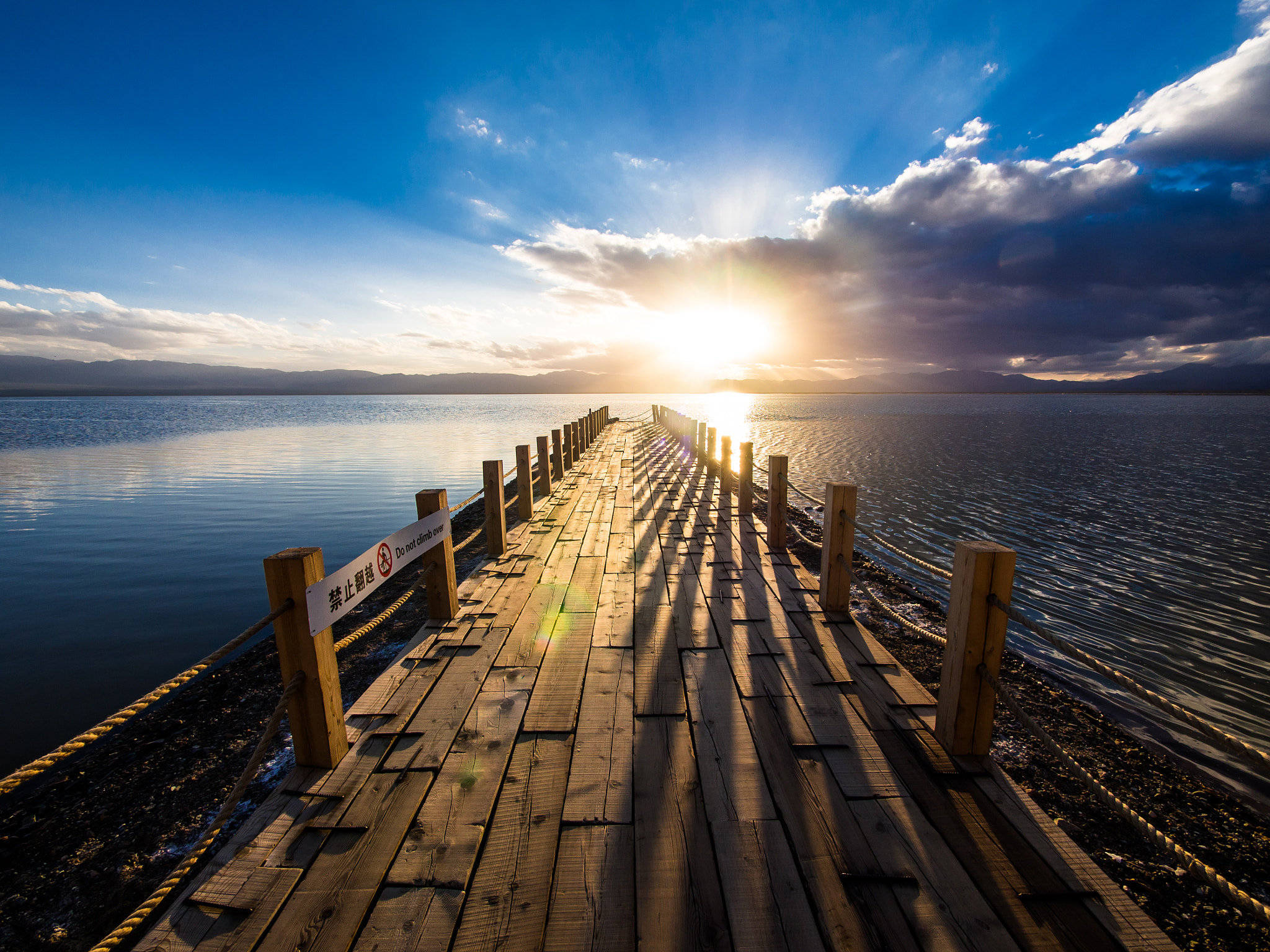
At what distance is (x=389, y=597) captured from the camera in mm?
8391

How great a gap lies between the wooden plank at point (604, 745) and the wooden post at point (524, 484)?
4803 millimetres

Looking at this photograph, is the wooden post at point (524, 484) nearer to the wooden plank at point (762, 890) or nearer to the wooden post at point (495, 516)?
the wooden post at point (495, 516)

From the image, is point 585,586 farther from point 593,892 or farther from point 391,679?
point 593,892

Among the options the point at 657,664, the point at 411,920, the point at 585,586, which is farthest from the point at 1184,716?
the point at 585,586

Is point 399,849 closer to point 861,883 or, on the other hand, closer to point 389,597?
point 861,883

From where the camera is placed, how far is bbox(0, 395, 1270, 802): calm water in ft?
23.0

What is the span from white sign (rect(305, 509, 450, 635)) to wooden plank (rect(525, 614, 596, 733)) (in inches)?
54.4

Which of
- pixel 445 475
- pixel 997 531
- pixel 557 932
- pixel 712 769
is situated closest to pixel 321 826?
pixel 557 932

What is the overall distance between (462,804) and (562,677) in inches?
53.6

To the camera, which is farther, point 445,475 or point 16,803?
point 445,475

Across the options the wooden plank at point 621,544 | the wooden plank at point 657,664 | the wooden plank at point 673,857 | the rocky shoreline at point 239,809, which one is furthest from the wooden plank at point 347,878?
the wooden plank at point 621,544

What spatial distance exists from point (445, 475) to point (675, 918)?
2264 cm

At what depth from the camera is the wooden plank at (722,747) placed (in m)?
2.76

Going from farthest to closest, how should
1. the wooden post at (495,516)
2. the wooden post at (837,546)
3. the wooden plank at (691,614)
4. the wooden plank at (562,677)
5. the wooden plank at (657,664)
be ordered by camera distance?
the wooden post at (495,516) < the wooden post at (837,546) < the wooden plank at (691,614) < the wooden plank at (657,664) < the wooden plank at (562,677)
